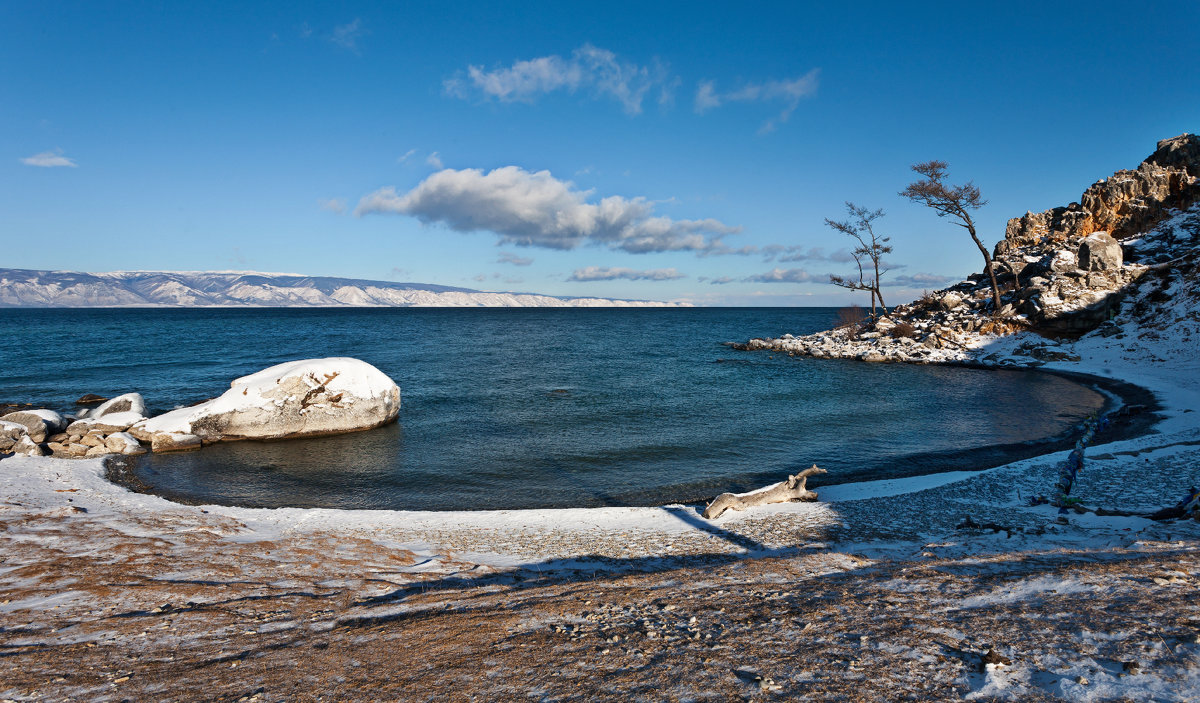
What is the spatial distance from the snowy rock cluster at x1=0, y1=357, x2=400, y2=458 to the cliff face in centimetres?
5599

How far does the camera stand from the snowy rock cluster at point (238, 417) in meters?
15.9

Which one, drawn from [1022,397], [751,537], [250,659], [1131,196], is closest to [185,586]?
[250,659]

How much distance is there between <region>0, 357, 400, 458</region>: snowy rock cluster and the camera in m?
15.9

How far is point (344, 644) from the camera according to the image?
16.6ft

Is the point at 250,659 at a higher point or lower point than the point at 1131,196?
lower

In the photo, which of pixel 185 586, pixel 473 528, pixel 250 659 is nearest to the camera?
pixel 250 659

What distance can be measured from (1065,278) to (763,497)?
3953 cm

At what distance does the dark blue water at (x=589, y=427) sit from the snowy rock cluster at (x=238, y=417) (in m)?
0.72

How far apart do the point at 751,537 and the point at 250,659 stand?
7.47 m

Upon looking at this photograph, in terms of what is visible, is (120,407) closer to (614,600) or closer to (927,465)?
(614,600)

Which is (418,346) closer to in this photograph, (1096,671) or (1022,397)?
(1022,397)

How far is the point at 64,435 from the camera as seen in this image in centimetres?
1609

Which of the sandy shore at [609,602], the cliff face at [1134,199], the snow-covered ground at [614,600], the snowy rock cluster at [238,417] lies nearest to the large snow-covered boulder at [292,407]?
the snowy rock cluster at [238,417]

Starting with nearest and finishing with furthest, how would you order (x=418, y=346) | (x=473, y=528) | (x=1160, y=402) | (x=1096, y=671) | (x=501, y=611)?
(x=1096, y=671) < (x=501, y=611) < (x=473, y=528) < (x=1160, y=402) < (x=418, y=346)
